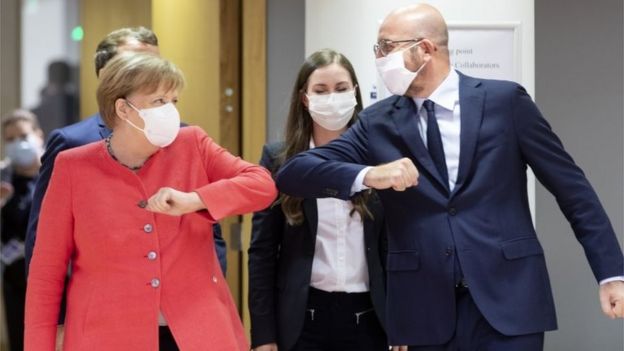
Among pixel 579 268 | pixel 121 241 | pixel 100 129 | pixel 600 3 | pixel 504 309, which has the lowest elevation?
pixel 579 268

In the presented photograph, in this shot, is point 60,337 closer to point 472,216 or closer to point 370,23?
point 472,216

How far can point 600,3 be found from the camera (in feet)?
14.5

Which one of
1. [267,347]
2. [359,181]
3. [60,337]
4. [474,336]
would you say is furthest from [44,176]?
[474,336]

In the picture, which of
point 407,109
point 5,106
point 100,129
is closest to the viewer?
point 407,109

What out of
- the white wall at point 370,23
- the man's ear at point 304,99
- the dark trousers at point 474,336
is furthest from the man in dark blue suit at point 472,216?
the white wall at point 370,23

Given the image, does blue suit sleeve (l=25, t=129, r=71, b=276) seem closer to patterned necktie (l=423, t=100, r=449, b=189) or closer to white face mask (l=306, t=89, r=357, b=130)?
white face mask (l=306, t=89, r=357, b=130)

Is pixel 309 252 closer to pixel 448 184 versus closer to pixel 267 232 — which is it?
pixel 267 232

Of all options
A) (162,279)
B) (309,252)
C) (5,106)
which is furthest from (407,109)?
(5,106)

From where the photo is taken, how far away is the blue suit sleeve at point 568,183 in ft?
8.59

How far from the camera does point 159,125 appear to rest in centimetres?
258

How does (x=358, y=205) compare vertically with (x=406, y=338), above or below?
above

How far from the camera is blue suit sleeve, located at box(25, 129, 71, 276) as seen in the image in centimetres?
297

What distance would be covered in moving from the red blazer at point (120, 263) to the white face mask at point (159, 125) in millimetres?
87

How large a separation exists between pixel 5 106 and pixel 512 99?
240 cm
